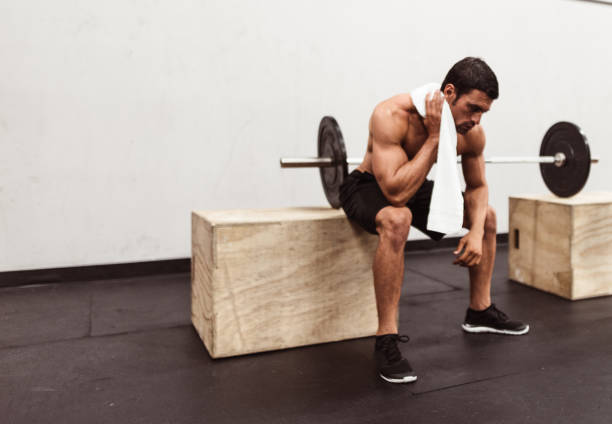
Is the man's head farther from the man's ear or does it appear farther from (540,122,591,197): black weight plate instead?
(540,122,591,197): black weight plate

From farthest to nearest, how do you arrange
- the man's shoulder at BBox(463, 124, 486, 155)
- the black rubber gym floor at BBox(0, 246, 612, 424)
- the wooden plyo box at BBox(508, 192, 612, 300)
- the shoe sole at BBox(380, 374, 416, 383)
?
the wooden plyo box at BBox(508, 192, 612, 300) < the man's shoulder at BBox(463, 124, 486, 155) < the shoe sole at BBox(380, 374, 416, 383) < the black rubber gym floor at BBox(0, 246, 612, 424)

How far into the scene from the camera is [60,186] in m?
2.64

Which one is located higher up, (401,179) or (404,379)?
(401,179)

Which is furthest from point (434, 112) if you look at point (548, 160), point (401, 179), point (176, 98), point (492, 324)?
point (176, 98)

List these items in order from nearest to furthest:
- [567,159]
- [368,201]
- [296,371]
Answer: [296,371], [368,201], [567,159]

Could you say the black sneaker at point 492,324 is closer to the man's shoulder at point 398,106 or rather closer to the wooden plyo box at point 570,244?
the wooden plyo box at point 570,244

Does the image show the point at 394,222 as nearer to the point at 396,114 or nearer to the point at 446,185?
the point at 446,185

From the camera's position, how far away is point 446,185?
5.07 ft

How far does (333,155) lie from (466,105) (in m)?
0.59

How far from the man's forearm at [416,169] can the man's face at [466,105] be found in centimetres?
12

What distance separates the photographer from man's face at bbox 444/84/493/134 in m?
1.56

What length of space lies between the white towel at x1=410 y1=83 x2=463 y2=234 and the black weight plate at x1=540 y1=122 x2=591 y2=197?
1.13 m

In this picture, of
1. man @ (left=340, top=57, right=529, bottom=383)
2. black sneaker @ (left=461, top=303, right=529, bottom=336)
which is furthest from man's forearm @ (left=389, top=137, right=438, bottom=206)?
black sneaker @ (left=461, top=303, right=529, bottom=336)

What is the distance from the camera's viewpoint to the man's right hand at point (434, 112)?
5.03 ft
